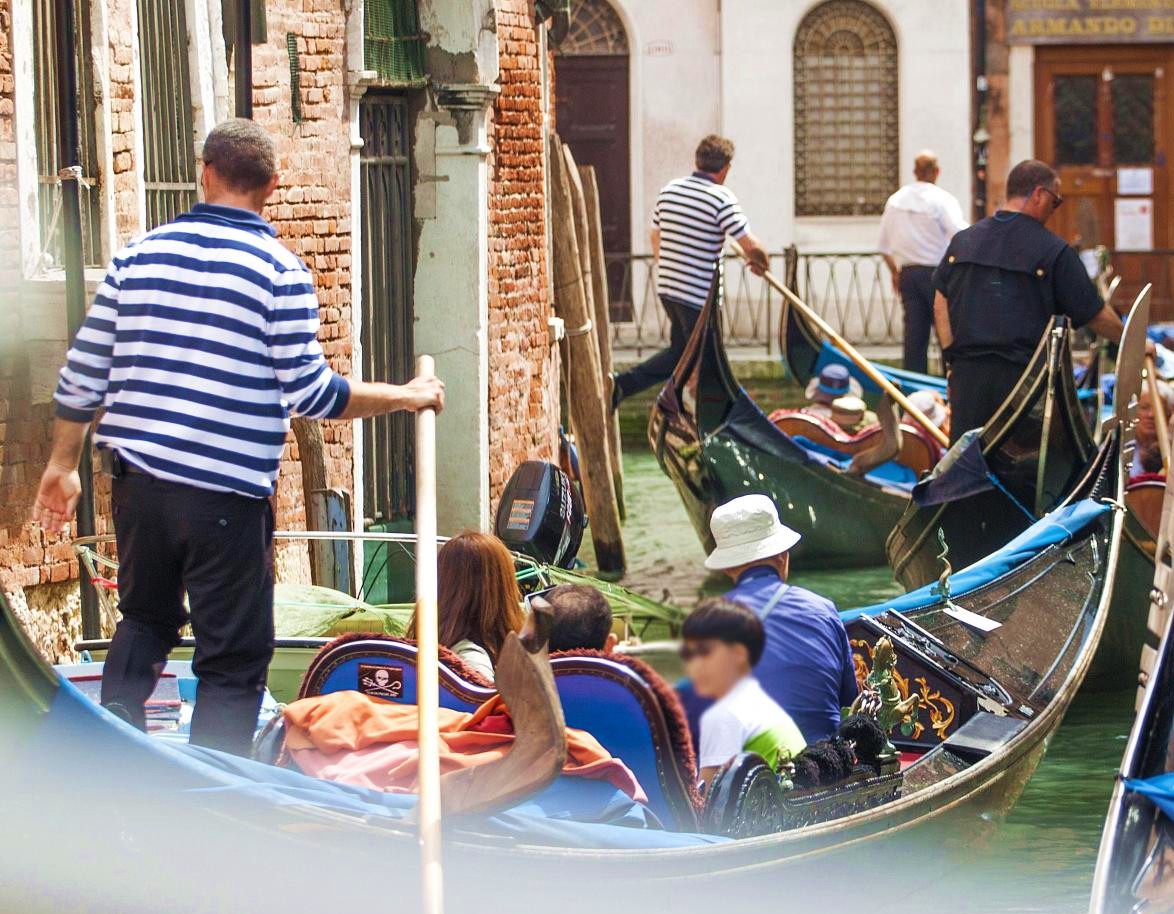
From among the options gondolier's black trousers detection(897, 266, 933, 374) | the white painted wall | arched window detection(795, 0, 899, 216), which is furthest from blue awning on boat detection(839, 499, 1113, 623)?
arched window detection(795, 0, 899, 216)

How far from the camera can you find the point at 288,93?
18.9ft

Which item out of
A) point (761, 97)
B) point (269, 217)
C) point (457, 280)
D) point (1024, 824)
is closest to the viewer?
point (1024, 824)

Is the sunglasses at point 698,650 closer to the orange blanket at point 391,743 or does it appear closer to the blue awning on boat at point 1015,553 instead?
the orange blanket at point 391,743

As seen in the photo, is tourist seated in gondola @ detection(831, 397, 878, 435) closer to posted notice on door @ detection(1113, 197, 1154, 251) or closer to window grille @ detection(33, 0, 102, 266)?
window grille @ detection(33, 0, 102, 266)

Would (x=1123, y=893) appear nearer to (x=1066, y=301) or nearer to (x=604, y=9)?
(x=1066, y=301)

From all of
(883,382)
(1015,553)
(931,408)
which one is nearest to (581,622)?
(1015,553)

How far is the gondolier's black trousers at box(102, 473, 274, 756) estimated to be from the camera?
10.4 ft

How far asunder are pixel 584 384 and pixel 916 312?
1.99 metres

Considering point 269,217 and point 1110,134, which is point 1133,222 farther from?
point 269,217

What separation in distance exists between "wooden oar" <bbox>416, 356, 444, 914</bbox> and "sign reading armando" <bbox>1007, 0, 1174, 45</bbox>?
11069 millimetres

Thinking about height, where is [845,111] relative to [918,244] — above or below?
above

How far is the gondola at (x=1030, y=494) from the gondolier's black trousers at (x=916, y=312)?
3.25 m

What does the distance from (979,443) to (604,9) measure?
25.8 ft

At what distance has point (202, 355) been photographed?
314 cm
